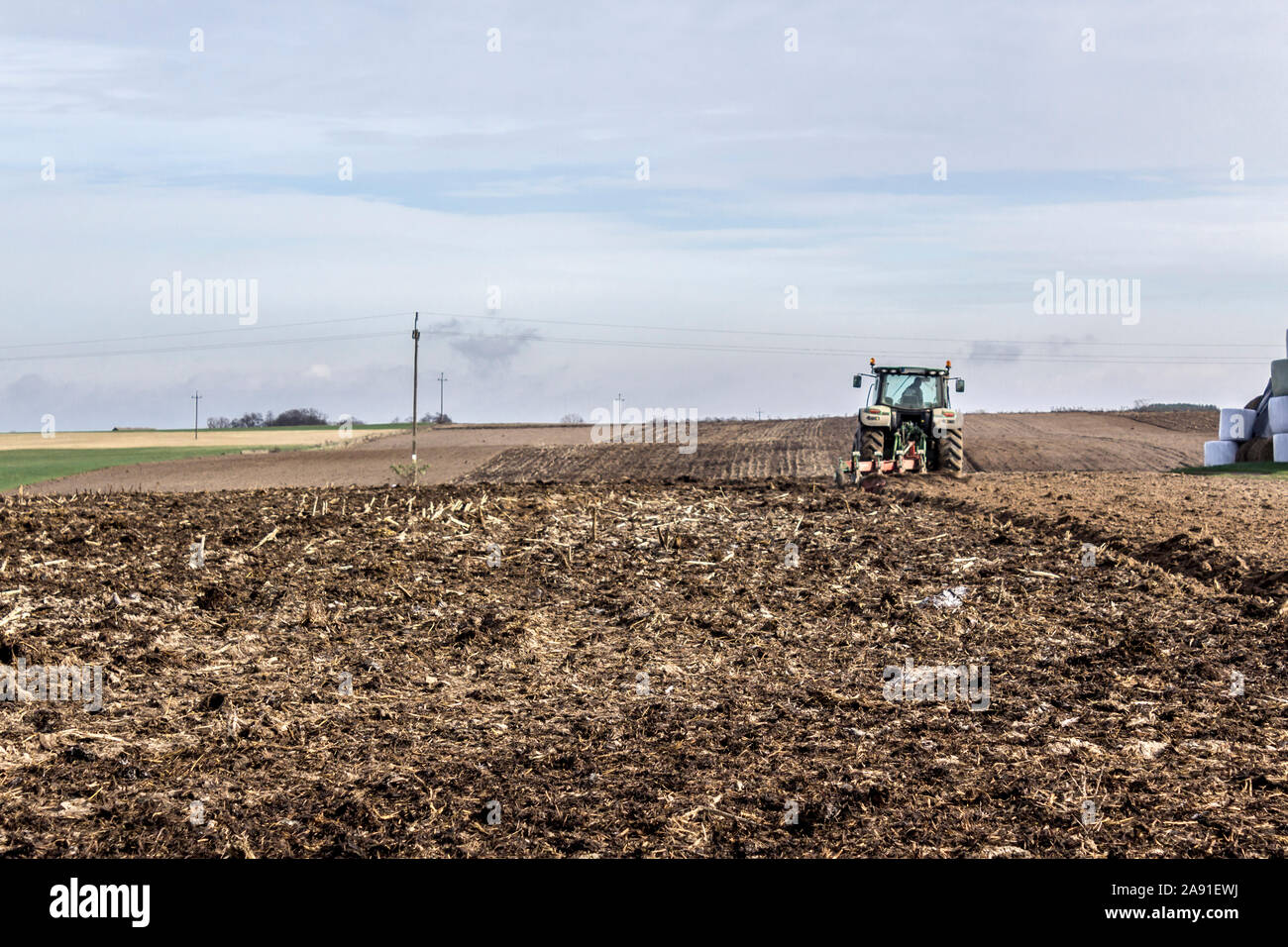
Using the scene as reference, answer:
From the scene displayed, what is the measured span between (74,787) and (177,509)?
13.9 metres

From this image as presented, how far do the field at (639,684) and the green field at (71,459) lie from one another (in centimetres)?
3012

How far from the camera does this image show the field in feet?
19.9

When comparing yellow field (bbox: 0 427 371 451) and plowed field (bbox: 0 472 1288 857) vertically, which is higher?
yellow field (bbox: 0 427 371 451)

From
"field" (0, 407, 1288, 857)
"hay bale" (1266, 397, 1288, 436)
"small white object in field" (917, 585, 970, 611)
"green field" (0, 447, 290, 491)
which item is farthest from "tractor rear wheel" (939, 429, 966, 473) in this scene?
"green field" (0, 447, 290, 491)

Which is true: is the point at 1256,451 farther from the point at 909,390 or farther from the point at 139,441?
the point at 139,441

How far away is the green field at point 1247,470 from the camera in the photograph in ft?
99.5

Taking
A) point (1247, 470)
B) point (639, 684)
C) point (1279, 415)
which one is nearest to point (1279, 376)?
point (1279, 415)

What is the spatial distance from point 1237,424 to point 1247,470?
4171mm

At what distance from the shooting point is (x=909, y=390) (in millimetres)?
26859

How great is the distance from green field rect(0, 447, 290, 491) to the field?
98.8ft

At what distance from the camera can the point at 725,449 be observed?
1911 inches

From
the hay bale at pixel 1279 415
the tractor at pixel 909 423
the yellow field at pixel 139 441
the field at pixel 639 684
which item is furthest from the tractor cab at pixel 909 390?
the yellow field at pixel 139 441

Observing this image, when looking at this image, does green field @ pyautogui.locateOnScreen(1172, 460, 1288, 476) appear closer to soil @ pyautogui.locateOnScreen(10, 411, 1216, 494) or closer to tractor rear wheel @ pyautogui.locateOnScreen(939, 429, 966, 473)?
soil @ pyautogui.locateOnScreen(10, 411, 1216, 494)
